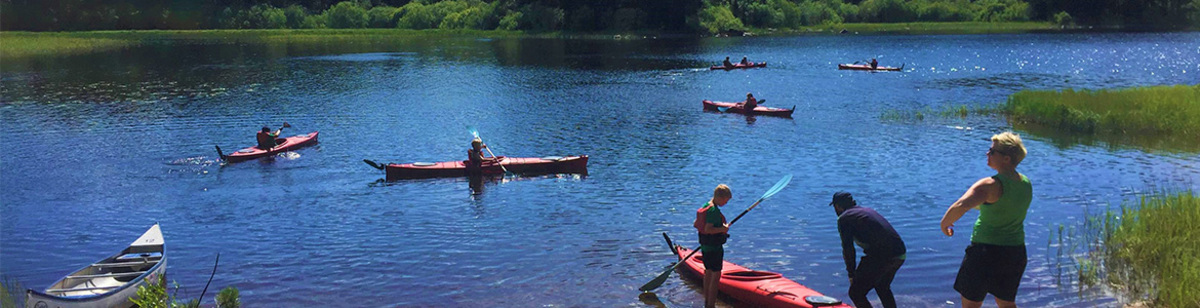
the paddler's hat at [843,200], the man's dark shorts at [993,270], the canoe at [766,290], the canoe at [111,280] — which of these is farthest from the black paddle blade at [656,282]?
the canoe at [111,280]

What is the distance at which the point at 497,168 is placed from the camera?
1104 inches

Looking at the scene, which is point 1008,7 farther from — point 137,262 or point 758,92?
point 137,262

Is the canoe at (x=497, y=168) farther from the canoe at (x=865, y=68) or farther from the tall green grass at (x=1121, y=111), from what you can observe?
the canoe at (x=865, y=68)

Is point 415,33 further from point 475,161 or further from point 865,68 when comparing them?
point 475,161

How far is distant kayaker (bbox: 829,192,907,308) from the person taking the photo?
37.8 feet

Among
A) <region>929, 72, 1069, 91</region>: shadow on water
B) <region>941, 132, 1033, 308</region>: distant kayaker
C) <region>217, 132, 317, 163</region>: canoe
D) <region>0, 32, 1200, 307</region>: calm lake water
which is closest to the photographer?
<region>941, 132, 1033, 308</region>: distant kayaker

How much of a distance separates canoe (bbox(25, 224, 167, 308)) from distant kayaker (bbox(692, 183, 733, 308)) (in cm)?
720

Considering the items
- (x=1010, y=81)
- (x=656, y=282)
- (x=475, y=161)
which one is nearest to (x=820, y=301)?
(x=656, y=282)

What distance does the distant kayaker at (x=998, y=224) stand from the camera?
965 centimetres

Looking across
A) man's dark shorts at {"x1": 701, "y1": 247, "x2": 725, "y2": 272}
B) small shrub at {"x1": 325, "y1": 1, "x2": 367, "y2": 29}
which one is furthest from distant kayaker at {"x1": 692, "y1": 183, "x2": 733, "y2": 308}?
small shrub at {"x1": 325, "y1": 1, "x2": 367, "y2": 29}

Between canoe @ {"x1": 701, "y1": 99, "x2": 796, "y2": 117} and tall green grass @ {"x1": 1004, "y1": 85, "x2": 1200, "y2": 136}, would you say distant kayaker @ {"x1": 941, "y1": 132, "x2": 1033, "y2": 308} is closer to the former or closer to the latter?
tall green grass @ {"x1": 1004, "y1": 85, "x2": 1200, "y2": 136}

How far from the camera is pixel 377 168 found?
2906 cm

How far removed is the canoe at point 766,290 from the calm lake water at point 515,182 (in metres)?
1.12

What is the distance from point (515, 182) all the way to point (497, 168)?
0.84 m
